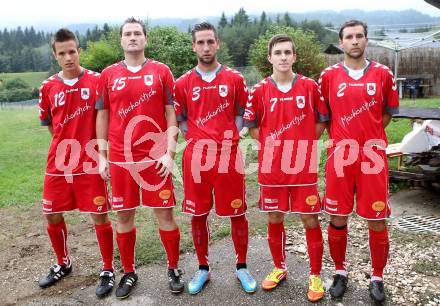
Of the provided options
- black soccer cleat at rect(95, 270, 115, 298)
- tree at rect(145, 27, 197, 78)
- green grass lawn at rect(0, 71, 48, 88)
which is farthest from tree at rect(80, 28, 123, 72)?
green grass lawn at rect(0, 71, 48, 88)

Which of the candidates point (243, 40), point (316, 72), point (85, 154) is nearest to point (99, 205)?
point (85, 154)

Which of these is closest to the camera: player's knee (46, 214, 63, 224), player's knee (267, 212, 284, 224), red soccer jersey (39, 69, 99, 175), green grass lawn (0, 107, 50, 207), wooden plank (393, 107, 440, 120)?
player's knee (267, 212, 284, 224)

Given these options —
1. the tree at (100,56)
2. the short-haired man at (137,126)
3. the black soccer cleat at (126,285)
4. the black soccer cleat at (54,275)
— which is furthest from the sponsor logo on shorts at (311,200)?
the tree at (100,56)

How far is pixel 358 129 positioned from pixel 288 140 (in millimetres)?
600

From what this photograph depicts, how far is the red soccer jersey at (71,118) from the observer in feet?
14.3

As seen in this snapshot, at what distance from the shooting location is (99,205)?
14.6ft

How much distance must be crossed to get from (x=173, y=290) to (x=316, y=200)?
1591mm

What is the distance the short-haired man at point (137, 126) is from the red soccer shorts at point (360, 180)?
4.80ft

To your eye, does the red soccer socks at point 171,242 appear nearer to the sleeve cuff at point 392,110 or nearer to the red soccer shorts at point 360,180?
the red soccer shorts at point 360,180

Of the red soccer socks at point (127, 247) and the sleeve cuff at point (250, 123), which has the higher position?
the sleeve cuff at point (250, 123)

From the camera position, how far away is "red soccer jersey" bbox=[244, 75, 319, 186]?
405 cm

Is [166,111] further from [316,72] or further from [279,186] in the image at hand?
[316,72]

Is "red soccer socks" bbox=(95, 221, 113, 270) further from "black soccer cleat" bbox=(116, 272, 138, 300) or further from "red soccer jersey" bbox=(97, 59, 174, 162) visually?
"red soccer jersey" bbox=(97, 59, 174, 162)

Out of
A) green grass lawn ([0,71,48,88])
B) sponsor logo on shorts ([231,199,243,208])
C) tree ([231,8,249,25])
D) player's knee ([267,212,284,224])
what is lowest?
green grass lawn ([0,71,48,88])
